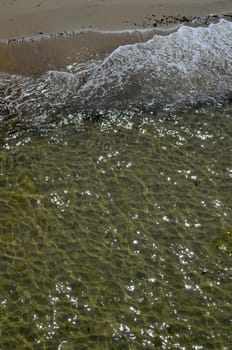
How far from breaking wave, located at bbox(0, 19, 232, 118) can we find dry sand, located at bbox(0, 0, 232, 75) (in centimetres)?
28

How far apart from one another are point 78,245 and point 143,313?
3.36ft

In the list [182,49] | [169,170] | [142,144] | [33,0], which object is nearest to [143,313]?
[169,170]

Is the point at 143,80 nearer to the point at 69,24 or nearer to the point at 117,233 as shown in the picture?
the point at 69,24

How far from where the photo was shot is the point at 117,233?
570 cm

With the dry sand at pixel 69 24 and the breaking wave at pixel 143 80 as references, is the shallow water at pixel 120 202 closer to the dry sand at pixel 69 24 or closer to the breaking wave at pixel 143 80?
the breaking wave at pixel 143 80

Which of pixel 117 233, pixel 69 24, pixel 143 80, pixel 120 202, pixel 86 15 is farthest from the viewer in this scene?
pixel 86 15

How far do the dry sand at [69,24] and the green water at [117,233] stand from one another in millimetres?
1365

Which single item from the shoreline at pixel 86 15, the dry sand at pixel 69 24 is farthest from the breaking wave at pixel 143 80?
the shoreline at pixel 86 15

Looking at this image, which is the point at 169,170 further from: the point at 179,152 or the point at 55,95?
the point at 55,95

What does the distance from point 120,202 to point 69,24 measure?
3.71m

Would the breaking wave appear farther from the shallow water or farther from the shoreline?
the shoreline

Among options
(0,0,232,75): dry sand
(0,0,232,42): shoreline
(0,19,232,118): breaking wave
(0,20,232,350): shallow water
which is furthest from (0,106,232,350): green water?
(0,0,232,42): shoreline

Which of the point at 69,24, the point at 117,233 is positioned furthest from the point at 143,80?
the point at 117,233

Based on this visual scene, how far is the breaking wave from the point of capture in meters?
7.30
